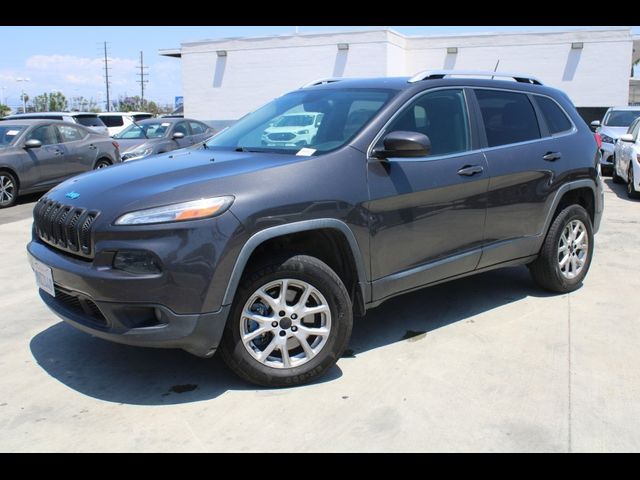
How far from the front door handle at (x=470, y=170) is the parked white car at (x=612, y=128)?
412 inches

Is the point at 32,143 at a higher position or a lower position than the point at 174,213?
lower

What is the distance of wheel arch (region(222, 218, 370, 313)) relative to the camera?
3451 mm

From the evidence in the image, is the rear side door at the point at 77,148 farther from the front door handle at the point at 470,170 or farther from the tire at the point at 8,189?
the front door handle at the point at 470,170

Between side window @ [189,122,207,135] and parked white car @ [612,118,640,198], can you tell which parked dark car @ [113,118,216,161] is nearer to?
side window @ [189,122,207,135]

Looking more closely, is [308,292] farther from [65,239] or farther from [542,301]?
[542,301]

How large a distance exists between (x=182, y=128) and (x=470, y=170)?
10.8 meters

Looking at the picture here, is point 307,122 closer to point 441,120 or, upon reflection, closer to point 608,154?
point 441,120

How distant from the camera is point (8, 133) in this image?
11.4m

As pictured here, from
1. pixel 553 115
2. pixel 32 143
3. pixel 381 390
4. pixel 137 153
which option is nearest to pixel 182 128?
pixel 137 153

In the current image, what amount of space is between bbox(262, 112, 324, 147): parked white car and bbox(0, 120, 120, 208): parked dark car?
7475 mm

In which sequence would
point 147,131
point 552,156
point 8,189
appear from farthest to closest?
point 147,131 → point 8,189 → point 552,156

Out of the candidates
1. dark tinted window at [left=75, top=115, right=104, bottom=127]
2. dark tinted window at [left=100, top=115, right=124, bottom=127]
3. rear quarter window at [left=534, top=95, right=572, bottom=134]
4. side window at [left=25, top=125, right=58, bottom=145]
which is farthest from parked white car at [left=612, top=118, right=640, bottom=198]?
dark tinted window at [left=100, top=115, right=124, bottom=127]
